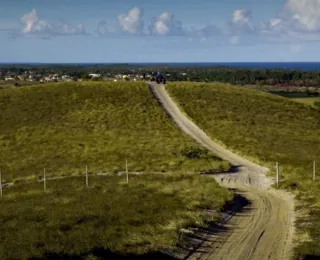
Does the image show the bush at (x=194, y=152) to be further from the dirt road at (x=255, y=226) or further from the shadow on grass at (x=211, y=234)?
the shadow on grass at (x=211, y=234)

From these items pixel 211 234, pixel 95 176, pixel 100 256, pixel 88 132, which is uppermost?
pixel 100 256

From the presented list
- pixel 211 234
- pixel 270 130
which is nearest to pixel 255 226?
pixel 211 234

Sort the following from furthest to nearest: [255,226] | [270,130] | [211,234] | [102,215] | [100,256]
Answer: [270,130] < [102,215] < [255,226] < [211,234] < [100,256]

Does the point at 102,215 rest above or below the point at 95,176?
above

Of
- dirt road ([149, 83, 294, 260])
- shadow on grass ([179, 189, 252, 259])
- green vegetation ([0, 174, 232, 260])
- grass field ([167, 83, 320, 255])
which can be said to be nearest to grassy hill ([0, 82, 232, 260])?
green vegetation ([0, 174, 232, 260])

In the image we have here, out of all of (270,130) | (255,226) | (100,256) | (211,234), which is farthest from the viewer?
(270,130)

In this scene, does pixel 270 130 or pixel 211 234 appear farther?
pixel 270 130

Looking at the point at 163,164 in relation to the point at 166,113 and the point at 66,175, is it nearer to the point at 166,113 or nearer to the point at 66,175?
the point at 66,175

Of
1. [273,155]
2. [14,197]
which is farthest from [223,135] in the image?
[14,197]

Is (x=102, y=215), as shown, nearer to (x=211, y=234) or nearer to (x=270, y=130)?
(x=211, y=234)
